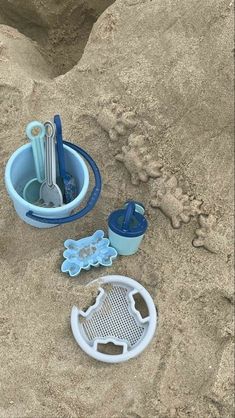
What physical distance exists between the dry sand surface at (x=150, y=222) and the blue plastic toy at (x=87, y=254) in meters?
0.05

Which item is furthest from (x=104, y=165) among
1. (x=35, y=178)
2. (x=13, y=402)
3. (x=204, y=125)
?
(x=13, y=402)

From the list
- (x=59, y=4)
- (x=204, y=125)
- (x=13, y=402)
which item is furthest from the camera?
(x=59, y=4)

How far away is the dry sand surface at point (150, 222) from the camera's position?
56.4 inches

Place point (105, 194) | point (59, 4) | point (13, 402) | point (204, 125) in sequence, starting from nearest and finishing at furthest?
point (13, 402) < point (204, 125) < point (105, 194) < point (59, 4)

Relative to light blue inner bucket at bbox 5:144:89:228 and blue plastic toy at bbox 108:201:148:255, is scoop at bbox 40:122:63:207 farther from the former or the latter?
blue plastic toy at bbox 108:201:148:255

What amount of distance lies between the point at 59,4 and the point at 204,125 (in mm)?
1067

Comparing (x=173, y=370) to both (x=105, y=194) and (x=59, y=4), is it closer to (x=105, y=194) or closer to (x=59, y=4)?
(x=105, y=194)

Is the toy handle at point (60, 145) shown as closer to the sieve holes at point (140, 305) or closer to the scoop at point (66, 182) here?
the scoop at point (66, 182)

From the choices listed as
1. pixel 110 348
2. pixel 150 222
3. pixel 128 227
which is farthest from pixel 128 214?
pixel 110 348

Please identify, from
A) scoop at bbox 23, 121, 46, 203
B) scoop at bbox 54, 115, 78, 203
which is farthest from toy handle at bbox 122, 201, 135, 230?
scoop at bbox 23, 121, 46, 203

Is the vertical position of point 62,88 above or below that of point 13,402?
above

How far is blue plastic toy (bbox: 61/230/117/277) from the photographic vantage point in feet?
4.97

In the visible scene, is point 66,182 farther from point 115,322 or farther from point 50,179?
point 115,322

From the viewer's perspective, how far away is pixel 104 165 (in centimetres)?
166
